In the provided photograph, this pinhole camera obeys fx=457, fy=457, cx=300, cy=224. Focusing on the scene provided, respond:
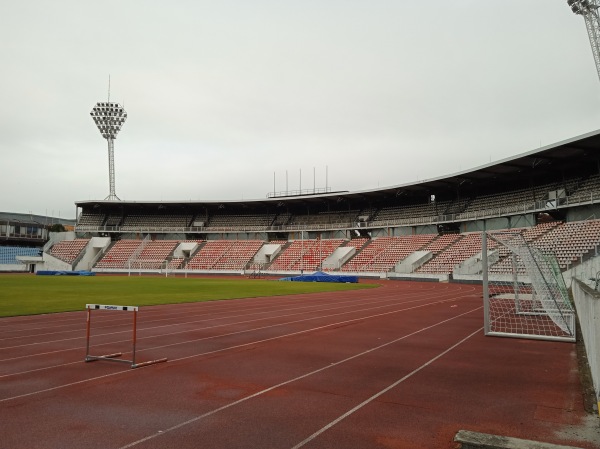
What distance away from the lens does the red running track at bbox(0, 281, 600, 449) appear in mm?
5184

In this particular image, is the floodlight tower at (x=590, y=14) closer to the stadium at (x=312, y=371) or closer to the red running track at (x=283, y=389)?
the stadium at (x=312, y=371)

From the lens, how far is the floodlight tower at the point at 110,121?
82.4 m

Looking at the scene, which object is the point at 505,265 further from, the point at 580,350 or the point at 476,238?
the point at 580,350

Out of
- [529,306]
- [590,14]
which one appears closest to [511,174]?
[590,14]

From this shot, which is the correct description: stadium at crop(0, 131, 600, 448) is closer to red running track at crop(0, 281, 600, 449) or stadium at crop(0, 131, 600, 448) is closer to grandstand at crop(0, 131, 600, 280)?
red running track at crop(0, 281, 600, 449)

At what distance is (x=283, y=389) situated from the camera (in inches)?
278

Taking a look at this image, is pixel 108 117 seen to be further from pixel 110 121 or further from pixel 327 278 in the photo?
pixel 327 278

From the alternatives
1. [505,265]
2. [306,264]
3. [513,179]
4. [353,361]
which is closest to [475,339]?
[353,361]

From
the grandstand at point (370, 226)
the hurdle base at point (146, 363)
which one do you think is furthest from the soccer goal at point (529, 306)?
the grandstand at point (370, 226)

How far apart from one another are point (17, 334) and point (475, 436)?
12.0 m

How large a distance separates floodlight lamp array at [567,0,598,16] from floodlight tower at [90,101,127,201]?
70.4 m

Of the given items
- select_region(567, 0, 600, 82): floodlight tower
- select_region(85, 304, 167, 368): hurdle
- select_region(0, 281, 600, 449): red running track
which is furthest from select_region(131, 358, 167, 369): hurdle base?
select_region(567, 0, 600, 82): floodlight tower

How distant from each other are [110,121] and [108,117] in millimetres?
770

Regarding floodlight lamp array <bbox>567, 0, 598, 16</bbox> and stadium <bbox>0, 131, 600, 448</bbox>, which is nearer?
stadium <bbox>0, 131, 600, 448</bbox>
